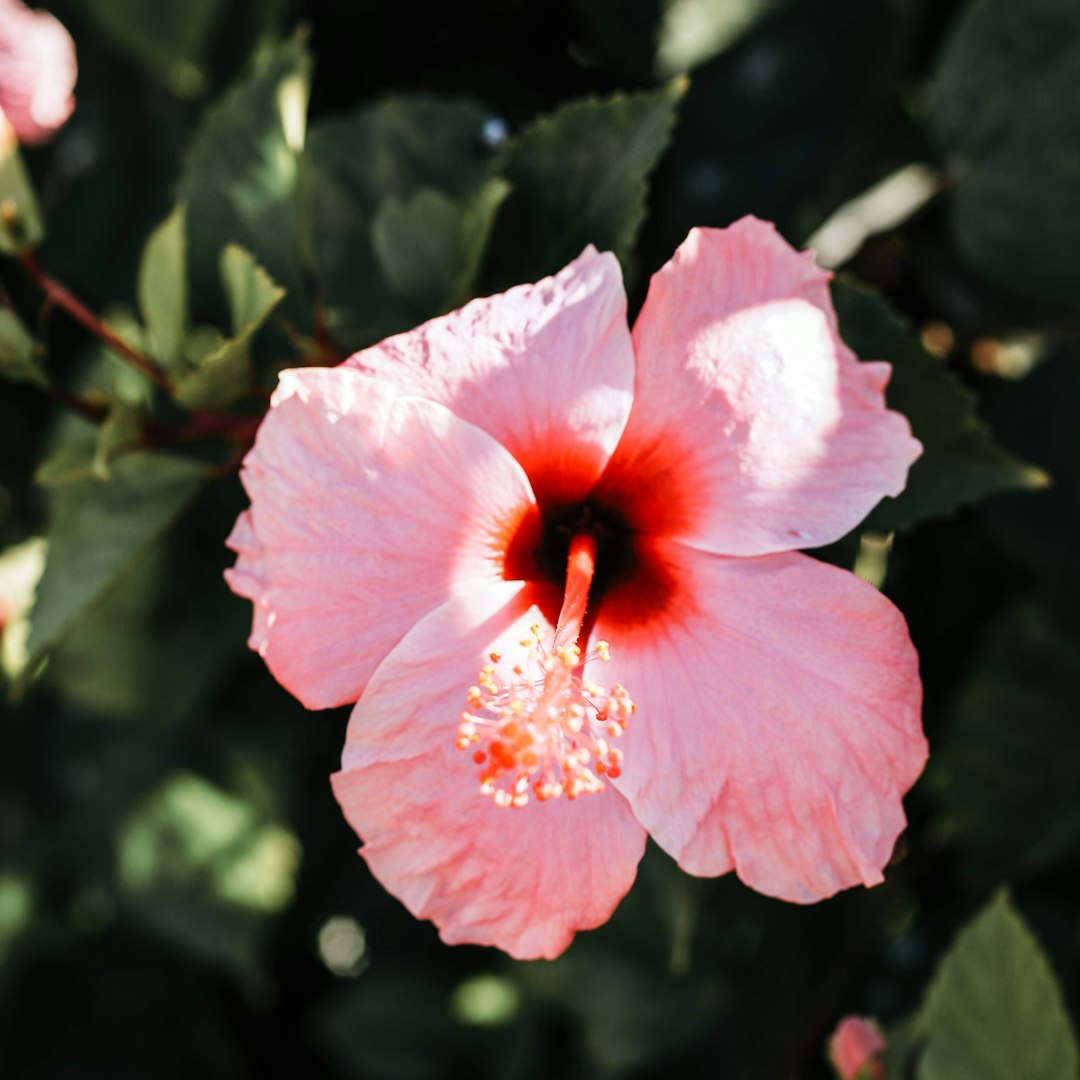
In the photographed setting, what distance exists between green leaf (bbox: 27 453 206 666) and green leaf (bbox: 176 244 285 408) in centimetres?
7

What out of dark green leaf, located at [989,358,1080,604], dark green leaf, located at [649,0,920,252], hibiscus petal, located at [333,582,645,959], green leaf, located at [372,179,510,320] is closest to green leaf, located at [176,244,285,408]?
green leaf, located at [372,179,510,320]

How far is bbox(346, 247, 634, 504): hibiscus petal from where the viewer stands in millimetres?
677

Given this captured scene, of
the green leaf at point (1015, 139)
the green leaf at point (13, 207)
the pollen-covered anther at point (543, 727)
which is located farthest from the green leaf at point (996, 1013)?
the green leaf at point (13, 207)

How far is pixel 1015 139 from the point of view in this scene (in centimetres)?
109

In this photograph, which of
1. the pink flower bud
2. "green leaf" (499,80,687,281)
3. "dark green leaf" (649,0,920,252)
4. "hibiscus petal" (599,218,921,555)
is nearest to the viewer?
"hibiscus petal" (599,218,921,555)

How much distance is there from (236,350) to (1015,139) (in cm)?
76

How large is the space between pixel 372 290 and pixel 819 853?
66 cm

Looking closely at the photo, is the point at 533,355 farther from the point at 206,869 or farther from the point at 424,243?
the point at 206,869

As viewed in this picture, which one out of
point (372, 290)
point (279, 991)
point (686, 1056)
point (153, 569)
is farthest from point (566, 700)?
point (279, 991)

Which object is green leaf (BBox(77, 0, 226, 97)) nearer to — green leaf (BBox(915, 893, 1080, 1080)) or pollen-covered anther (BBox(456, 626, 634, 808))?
pollen-covered anther (BBox(456, 626, 634, 808))

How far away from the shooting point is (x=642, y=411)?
723mm

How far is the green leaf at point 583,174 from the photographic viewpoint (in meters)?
0.78

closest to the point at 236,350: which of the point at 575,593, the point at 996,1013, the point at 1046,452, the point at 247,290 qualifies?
A: the point at 247,290

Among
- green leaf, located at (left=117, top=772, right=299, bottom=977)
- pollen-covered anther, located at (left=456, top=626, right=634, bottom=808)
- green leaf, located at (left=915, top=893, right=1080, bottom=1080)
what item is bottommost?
green leaf, located at (left=117, top=772, right=299, bottom=977)
